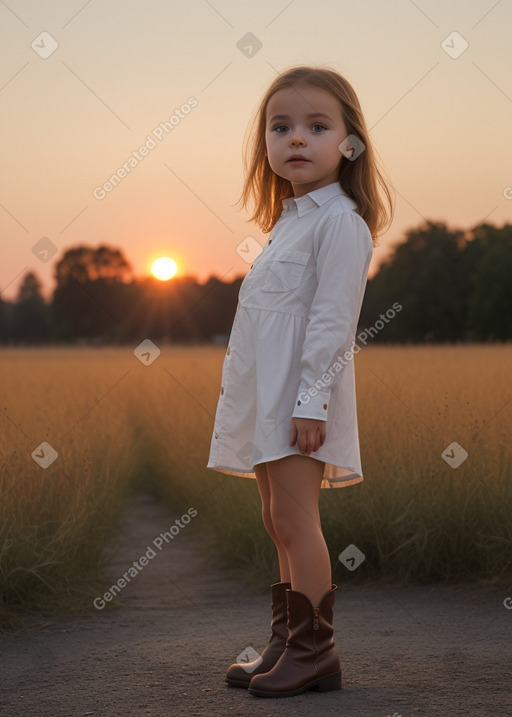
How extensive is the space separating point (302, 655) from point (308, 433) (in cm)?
74

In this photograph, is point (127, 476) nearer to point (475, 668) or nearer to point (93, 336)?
point (475, 668)

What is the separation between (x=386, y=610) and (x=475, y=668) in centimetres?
97

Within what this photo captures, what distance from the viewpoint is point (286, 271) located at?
272cm

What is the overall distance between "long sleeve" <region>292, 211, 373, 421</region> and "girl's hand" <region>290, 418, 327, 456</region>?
2 cm

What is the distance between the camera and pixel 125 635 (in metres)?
3.72

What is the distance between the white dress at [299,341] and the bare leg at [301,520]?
0.07 m

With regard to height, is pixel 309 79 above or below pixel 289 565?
above

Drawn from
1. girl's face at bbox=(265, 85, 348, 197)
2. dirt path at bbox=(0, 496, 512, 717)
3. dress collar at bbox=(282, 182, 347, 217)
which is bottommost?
dirt path at bbox=(0, 496, 512, 717)

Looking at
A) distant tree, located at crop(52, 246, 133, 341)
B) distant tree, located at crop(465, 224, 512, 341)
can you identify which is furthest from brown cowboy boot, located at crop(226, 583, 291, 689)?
distant tree, located at crop(52, 246, 133, 341)

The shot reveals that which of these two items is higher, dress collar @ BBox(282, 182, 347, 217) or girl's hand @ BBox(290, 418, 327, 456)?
dress collar @ BBox(282, 182, 347, 217)

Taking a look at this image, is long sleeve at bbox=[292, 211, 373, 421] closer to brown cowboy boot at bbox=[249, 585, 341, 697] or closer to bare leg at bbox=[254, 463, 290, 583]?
bare leg at bbox=[254, 463, 290, 583]

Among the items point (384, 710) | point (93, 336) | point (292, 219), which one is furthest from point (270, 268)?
point (93, 336)

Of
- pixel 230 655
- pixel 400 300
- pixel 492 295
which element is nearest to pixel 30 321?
pixel 400 300

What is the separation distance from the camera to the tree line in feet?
139
